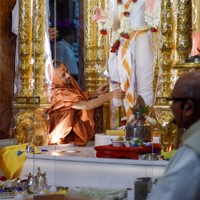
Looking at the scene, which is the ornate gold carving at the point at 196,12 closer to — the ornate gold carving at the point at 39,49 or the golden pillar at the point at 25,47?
the ornate gold carving at the point at 39,49

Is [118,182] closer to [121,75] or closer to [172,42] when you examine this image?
[172,42]

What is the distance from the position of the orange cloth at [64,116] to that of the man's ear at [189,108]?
592 centimetres

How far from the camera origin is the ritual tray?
21.4 ft

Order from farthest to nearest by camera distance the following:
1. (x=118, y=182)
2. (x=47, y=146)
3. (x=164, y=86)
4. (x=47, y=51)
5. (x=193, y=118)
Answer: (x=47, y=51) → (x=47, y=146) → (x=164, y=86) → (x=118, y=182) → (x=193, y=118)

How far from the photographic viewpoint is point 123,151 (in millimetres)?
6582

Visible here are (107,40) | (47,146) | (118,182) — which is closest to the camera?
(118,182)

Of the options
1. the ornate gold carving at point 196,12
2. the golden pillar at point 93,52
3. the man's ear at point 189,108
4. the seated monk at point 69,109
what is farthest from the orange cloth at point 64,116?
the man's ear at point 189,108

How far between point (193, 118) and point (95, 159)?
153 inches

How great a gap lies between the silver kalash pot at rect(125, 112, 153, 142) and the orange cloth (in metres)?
1.66

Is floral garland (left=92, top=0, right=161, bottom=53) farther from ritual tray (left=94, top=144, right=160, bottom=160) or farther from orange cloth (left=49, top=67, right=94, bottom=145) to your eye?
ritual tray (left=94, top=144, right=160, bottom=160)

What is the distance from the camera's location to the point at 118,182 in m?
6.41

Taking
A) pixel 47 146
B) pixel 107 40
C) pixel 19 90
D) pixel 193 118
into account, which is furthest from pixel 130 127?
pixel 193 118

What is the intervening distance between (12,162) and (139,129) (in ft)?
4.25

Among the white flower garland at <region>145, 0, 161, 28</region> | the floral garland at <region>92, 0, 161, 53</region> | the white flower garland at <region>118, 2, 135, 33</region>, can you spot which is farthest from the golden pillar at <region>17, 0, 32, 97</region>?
the white flower garland at <region>145, 0, 161, 28</region>
